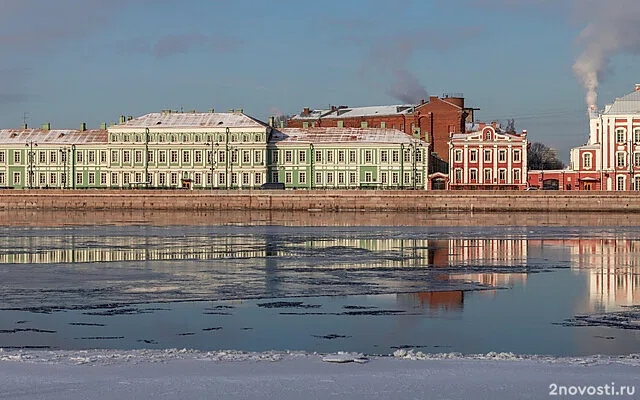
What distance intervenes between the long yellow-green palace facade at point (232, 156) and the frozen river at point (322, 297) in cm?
5698

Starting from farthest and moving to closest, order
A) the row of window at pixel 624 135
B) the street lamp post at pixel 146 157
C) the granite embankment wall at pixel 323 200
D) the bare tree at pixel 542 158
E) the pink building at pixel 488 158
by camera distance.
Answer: the bare tree at pixel 542 158 < the street lamp post at pixel 146 157 < the pink building at pixel 488 158 < the row of window at pixel 624 135 < the granite embankment wall at pixel 323 200

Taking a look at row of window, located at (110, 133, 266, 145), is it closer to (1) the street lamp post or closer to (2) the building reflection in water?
(1) the street lamp post

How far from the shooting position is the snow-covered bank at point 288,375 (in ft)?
30.6

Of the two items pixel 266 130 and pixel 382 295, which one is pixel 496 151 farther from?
pixel 382 295

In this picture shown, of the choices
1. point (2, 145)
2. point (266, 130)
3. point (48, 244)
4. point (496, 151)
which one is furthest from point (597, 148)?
point (48, 244)

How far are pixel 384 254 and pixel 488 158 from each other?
61883mm

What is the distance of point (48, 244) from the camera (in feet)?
112

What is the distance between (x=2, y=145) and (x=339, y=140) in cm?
3155

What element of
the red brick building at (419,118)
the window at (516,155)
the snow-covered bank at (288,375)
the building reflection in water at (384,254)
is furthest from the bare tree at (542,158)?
the snow-covered bank at (288,375)

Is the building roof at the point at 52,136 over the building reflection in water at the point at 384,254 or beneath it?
over

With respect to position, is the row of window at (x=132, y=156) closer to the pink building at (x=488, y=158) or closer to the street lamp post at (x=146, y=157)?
the street lamp post at (x=146, y=157)

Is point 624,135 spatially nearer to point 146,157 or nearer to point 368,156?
point 368,156

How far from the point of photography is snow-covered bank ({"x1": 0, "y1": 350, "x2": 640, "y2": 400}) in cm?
931

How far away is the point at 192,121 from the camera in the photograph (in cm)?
9350
